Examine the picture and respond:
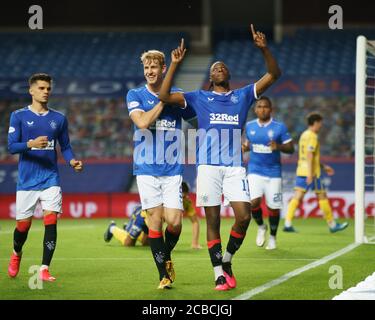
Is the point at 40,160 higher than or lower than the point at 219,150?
lower

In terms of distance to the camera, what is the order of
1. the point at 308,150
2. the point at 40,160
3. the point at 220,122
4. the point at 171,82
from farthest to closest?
the point at 308,150, the point at 40,160, the point at 220,122, the point at 171,82

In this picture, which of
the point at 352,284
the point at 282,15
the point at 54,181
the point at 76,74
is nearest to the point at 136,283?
the point at 54,181

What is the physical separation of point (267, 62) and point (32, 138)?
2.76 m

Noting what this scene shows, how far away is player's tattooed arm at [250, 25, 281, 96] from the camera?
8344 millimetres

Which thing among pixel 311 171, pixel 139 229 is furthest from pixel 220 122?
pixel 311 171

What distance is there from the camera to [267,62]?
27.8 feet

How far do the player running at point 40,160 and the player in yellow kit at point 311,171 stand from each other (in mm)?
7516

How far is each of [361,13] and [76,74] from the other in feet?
34.3

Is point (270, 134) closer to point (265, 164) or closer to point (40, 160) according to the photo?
point (265, 164)

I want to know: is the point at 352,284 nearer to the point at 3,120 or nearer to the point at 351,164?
the point at 351,164

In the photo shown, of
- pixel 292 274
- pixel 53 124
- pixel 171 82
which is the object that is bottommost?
pixel 292 274

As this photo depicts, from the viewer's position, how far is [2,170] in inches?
1023

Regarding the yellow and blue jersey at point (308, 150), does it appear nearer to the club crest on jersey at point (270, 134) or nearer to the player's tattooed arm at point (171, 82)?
the club crest on jersey at point (270, 134)

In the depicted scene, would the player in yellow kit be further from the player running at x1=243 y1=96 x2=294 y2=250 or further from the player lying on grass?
the player lying on grass
